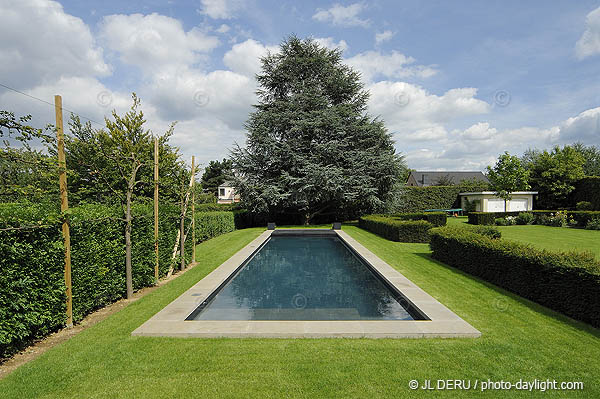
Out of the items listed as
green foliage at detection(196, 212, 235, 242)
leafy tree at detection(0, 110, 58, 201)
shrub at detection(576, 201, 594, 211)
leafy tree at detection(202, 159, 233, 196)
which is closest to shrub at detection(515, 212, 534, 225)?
shrub at detection(576, 201, 594, 211)

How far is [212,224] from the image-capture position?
17.7m

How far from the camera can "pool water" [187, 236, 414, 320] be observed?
6.36 m

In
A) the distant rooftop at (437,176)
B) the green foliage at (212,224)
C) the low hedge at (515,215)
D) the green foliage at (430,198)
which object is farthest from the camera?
the distant rooftop at (437,176)

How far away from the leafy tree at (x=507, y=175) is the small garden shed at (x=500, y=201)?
0.80 m

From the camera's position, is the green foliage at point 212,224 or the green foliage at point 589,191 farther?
the green foliage at point 589,191

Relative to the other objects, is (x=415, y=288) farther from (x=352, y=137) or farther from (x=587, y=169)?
(x=587, y=169)

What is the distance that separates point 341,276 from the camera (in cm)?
977

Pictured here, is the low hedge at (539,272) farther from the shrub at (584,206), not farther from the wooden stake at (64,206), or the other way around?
the shrub at (584,206)

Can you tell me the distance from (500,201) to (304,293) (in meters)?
29.4

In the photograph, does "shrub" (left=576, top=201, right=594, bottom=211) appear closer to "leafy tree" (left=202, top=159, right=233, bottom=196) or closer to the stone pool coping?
the stone pool coping

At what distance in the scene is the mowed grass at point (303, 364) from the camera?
3395 millimetres

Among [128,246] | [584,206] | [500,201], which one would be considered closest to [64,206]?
[128,246]

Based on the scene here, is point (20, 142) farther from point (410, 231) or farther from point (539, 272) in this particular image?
point (410, 231)

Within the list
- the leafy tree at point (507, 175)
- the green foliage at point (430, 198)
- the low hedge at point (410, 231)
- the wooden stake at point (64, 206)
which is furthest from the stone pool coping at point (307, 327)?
the green foliage at point (430, 198)
